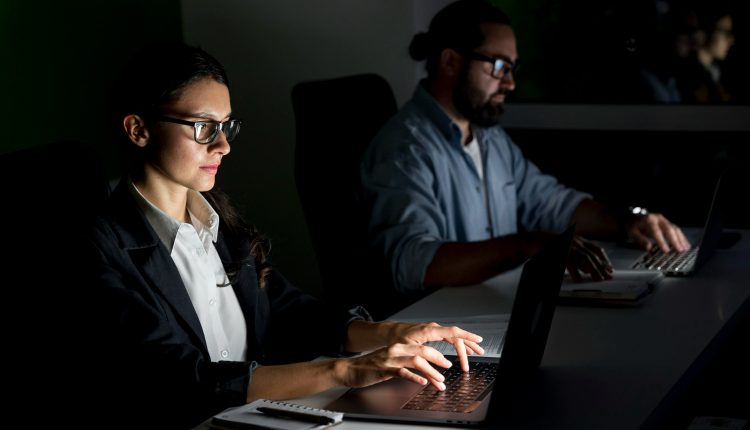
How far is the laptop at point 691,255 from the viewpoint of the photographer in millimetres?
2412

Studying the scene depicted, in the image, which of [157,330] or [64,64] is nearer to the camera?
[157,330]

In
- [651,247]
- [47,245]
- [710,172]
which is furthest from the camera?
Answer: [710,172]

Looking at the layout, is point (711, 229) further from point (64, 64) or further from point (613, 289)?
point (64, 64)

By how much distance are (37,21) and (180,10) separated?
863mm

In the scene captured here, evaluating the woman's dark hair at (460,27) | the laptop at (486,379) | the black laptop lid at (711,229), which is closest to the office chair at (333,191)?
the woman's dark hair at (460,27)

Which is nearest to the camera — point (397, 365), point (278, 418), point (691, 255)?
point (278, 418)

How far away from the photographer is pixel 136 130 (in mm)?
1857

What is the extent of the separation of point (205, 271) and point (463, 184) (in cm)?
113

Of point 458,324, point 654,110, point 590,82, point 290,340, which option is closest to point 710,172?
point 654,110

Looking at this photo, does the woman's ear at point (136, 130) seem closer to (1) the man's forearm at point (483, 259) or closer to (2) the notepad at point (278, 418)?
(2) the notepad at point (278, 418)

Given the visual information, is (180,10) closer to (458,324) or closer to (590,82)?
(590,82)

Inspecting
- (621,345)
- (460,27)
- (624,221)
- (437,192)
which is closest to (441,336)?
(621,345)

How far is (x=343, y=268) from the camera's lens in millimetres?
2695

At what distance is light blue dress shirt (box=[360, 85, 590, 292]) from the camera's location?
256cm
